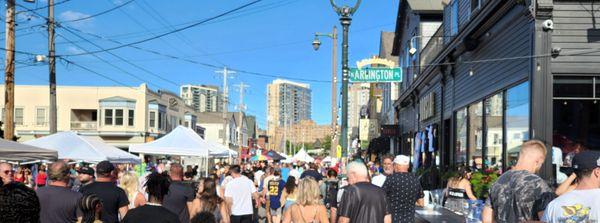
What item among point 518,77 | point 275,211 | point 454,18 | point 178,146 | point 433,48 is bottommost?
point 275,211

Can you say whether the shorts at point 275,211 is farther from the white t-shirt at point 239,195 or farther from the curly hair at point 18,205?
the curly hair at point 18,205

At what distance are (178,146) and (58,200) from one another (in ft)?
40.0

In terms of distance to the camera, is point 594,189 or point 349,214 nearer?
point 594,189

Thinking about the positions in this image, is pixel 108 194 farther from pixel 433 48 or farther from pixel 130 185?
pixel 433 48

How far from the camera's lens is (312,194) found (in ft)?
24.9

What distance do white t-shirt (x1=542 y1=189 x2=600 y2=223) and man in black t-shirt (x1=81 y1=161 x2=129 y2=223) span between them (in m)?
4.90

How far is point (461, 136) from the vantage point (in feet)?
60.8

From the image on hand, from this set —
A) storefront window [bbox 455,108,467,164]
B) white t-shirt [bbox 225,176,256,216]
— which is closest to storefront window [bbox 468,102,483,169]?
storefront window [bbox 455,108,467,164]

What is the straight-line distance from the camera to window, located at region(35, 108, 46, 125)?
188ft

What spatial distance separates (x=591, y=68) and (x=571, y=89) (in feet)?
1.67

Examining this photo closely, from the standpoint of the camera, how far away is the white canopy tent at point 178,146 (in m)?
18.1

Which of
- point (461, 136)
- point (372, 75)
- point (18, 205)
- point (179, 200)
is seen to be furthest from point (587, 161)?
point (461, 136)

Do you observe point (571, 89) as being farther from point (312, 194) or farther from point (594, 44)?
point (312, 194)

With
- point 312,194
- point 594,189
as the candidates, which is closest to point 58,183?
point 312,194
